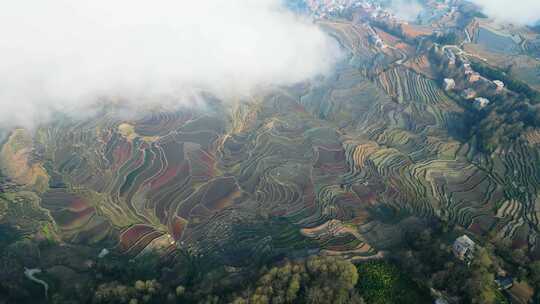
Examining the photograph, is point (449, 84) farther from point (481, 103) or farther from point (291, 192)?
point (291, 192)

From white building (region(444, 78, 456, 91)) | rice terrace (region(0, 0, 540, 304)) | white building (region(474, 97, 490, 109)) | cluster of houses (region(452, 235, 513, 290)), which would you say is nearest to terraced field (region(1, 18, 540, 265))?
rice terrace (region(0, 0, 540, 304))

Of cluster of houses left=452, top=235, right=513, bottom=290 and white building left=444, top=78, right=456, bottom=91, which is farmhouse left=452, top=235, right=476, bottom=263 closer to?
cluster of houses left=452, top=235, right=513, bottom=290

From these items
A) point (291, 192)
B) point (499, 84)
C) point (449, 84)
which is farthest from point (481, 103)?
point (291, 192)

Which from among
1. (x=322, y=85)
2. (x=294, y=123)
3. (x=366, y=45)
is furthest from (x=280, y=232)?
(x=366, y=45)

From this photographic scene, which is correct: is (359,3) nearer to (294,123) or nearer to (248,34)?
(248,34)

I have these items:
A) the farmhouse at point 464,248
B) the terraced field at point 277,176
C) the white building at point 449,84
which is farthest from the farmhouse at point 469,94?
the farmhouse at point 464,248

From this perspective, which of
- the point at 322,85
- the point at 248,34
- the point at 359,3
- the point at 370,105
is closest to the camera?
the point at 370,105

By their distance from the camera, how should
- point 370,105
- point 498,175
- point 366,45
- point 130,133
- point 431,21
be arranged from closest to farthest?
point 498,175 < point 130,133 < point 370,105 < point 366,45 < point 431,21

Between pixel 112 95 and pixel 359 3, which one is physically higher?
pixel 359 3
